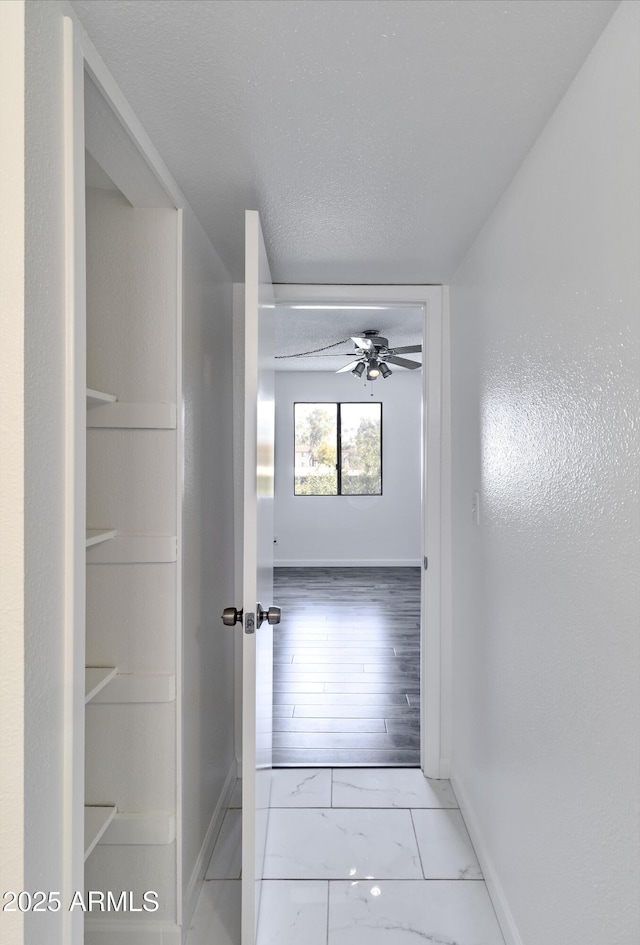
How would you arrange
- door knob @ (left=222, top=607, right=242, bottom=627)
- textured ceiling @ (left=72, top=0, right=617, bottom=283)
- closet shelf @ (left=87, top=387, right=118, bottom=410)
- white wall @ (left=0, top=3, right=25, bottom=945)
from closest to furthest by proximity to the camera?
white wall @ (left=0, top=3, right=25, bottom=945), textured ceiling @ (left=72, top=0, right=617, bottom=283), closet shelf @ (left=87, top=387, right=118, bottom=410), door knob @ (left=222, top=607, right=242, bottom=627)

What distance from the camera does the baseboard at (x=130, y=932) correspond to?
177 cm

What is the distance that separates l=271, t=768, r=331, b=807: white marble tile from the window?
16.6 feet

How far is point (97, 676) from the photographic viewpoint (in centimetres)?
174

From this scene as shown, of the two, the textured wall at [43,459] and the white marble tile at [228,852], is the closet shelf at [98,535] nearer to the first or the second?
the textured wall at [43,459]

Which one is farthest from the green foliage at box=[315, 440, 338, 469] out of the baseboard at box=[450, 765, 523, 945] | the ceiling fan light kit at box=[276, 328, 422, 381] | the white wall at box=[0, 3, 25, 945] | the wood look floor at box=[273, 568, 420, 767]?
the white wall at box=[0, 3, 25, 945]

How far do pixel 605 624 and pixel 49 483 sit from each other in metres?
1.02

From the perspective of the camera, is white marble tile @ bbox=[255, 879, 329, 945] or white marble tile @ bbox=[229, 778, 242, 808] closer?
white marble tile @ bbox=[255, 879, 329, 945]

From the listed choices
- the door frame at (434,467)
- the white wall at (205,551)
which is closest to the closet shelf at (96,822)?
the white wall at (205,551)

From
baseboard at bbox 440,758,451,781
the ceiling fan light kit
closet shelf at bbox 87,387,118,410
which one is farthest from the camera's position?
the ceiling fan light kit

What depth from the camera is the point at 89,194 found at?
1801 mm

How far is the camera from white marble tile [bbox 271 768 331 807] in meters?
2.58

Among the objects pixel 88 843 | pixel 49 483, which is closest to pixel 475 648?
pixel 88 843

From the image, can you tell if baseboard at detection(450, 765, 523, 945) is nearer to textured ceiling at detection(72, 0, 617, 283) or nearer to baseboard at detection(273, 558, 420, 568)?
textured ceiling at detection(72, 0, 617, 283)

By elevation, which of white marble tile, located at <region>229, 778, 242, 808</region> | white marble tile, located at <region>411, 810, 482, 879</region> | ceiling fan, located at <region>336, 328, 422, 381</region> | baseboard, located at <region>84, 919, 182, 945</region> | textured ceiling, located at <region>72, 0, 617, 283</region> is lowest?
white marble tile, located at <region>229, 778, 242, 808</region>
